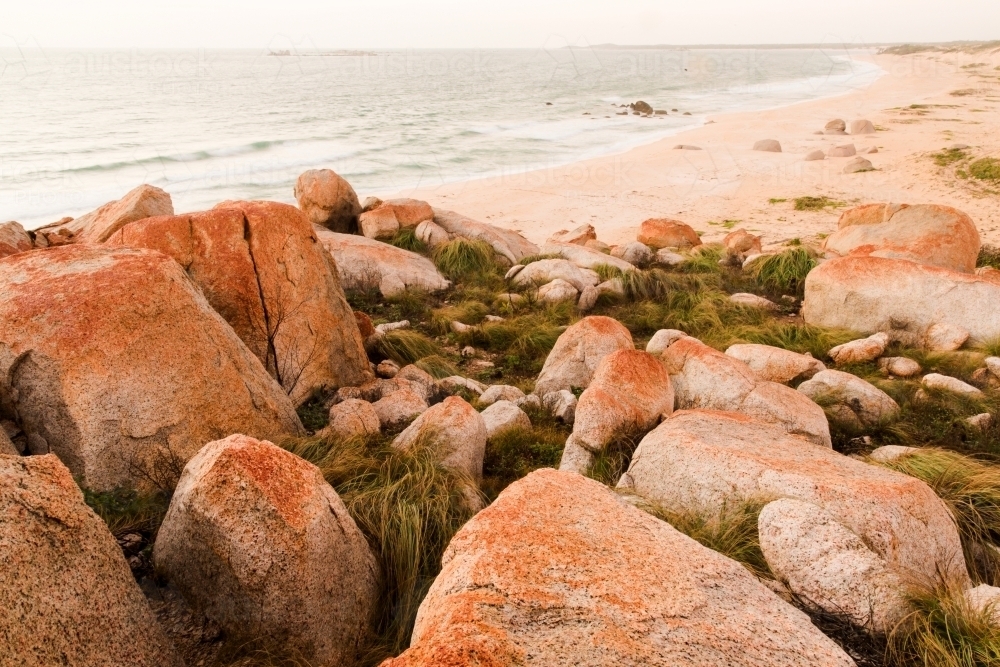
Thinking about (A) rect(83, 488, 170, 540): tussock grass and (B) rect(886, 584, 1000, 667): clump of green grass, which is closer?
(B) rect(886, 584, 1000, 667): clump of green grass

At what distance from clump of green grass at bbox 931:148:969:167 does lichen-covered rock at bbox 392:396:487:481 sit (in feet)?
67.5

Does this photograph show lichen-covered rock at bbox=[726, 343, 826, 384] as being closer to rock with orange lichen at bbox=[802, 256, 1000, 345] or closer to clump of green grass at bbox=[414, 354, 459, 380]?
rock with orange lichen at bbox=[802, 256, 1000, 345]

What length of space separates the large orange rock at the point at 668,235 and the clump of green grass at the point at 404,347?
6701mm

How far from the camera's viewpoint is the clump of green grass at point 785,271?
1052 cm

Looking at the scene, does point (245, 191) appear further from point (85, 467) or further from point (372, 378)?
point (85, 467)

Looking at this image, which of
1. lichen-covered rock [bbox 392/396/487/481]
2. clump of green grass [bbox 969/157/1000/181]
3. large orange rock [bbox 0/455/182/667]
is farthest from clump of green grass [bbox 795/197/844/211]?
large orange rock [bbox 0/455/182/667]

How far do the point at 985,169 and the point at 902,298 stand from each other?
44.4ft

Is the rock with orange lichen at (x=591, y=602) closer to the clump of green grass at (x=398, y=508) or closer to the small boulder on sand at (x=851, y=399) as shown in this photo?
the clump of green grass at (x=398, y=508)

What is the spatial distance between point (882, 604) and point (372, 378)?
5.15m

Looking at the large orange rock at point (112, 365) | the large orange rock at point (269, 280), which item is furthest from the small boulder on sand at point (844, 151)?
the large orange rock at point (112, 365)

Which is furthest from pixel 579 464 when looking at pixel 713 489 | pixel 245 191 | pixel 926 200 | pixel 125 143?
pixel 125 143

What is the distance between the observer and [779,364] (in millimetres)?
7059

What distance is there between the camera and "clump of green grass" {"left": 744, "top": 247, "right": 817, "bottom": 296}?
10.5 meters

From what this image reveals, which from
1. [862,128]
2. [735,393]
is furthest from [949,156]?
[735,393]
